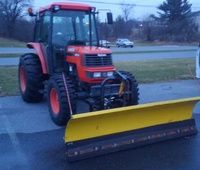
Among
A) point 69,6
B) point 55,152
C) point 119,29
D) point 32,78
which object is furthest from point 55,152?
point 119,29

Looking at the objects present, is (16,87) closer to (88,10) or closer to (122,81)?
(88,10)

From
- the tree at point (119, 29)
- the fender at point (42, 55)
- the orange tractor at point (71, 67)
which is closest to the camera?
the orange tractor at point (71, 67)

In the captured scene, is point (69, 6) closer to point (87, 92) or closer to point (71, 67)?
point (71, 67)

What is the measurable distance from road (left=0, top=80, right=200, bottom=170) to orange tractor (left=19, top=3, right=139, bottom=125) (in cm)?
56

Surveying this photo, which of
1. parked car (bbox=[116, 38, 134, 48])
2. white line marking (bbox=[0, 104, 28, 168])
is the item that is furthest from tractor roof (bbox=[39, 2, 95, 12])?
parked car (bbox=[116, 38, 134, 48])

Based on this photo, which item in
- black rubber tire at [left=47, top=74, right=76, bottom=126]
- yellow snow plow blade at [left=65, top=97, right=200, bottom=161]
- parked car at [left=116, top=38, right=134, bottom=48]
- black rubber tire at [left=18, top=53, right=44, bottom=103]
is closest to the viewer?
yellow snow plow blade at [left=65, top=97, right=200, bottom=161]

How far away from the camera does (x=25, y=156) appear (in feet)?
14.5

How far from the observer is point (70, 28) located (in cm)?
665

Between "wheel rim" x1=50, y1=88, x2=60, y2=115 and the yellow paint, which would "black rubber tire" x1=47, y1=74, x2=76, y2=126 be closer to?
"wheel rim" x1=50, y1=88, x2=60, y2=115

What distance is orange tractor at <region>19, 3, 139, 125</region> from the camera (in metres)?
5.62

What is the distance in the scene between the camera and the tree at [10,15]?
170ft

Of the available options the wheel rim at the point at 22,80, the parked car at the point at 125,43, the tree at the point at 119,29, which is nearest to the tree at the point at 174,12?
the tree at the point at 119,29

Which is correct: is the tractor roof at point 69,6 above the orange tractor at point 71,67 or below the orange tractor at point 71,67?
above

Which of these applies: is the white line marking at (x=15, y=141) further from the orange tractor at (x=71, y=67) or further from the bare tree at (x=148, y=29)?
the bare tree at (x=148, y=29)
